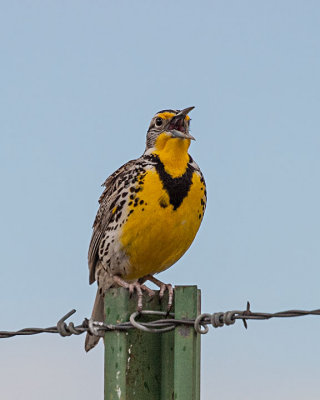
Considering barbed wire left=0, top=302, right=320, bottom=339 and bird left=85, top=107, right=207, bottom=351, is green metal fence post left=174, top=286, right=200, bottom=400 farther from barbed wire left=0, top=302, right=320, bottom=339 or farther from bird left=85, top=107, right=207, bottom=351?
bird left=85, top=107, right=207, bottom=351

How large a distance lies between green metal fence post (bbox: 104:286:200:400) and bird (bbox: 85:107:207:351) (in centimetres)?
178

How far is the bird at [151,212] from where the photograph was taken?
6219 millimetres

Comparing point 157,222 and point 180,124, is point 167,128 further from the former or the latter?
point 157,222

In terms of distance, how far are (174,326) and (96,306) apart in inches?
101

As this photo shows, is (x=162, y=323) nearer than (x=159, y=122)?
Yes

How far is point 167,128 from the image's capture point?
6824 millimetres

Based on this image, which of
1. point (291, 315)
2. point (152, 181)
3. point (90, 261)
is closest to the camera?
point (291, 315)

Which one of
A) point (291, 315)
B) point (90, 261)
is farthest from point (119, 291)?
point (90, 261)

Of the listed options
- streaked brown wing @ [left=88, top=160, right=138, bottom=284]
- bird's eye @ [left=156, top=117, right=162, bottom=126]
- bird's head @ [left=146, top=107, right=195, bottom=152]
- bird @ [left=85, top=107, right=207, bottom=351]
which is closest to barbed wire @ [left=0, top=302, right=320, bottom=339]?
bird @ [left=85, top=107, right=207, bottom=351]

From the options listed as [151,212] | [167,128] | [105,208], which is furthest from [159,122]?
[151,212]

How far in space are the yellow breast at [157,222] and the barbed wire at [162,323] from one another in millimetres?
1707

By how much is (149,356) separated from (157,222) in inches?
75.1

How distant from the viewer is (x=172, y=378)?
14.2 feet

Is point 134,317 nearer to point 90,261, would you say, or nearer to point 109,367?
point 109,367
